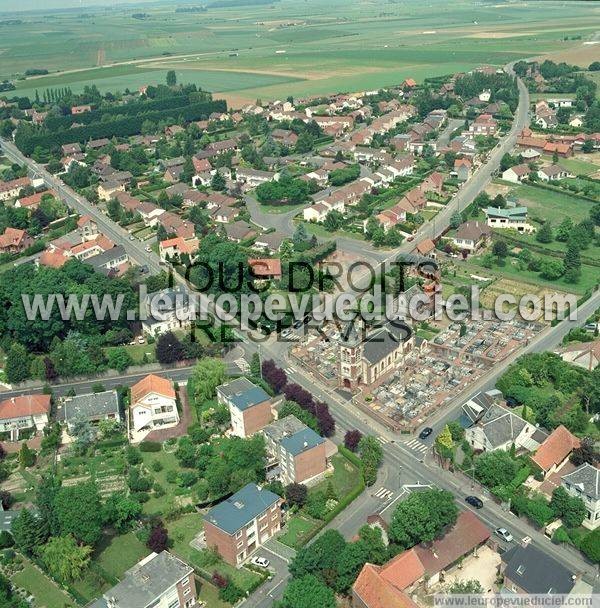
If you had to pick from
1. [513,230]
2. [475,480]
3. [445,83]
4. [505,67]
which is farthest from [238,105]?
[475,480]

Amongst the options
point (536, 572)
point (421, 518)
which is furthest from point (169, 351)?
point (536, 572)

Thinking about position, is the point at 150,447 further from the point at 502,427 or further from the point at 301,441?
the point at 502,427

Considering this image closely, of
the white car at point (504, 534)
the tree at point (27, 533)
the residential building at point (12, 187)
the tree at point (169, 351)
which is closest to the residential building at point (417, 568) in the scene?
→ the white car at point (504, 534)

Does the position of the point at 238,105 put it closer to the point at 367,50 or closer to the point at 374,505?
the point at 367,50

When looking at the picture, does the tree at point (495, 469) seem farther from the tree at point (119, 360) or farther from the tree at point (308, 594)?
the tree at point (119, 360)

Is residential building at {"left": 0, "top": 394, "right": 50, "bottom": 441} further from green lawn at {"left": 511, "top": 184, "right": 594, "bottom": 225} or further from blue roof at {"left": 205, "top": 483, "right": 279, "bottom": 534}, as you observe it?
green lawn at {"left": 511, "top": 184, "right": 594, "bottom": 225}

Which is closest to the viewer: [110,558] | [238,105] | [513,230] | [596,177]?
[110,558]
